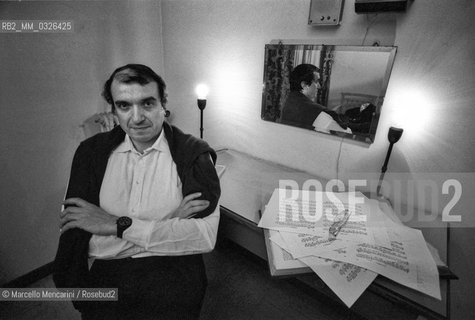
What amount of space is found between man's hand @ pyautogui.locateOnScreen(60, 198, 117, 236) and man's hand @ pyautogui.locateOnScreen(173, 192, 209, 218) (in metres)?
0.28

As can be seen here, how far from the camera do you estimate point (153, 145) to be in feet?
4.18

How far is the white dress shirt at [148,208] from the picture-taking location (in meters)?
1.09

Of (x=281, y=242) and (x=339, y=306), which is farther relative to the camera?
(x=339, y=306)

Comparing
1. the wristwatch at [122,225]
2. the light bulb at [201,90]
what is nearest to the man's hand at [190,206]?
the wristwatch at [122,225]

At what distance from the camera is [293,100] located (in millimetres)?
1755

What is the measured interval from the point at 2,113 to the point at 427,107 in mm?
2336

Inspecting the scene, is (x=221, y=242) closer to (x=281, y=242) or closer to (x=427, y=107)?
(x=281, y=242)

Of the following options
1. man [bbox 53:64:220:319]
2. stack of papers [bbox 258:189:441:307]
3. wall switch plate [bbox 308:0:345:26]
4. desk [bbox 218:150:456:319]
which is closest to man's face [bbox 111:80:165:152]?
man [bbox 53:64:220:319]

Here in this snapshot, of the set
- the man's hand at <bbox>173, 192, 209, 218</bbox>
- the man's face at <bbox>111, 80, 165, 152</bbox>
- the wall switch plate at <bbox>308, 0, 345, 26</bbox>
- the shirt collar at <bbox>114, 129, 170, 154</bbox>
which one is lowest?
the man's hand at <bbox>173, 192, 209, 218</bbox>

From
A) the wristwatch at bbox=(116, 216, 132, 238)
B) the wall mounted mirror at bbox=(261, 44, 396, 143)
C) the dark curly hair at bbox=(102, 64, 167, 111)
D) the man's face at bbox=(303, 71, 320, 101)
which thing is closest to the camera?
the wristwatch at bbox=(116, 216, 132, 238)

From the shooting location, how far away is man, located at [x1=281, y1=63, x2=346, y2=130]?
1628mm

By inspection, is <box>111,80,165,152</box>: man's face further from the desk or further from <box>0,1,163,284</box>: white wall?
<box>0,1,163,284</box>: white wall

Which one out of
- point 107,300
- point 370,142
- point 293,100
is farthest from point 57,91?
point 370,142

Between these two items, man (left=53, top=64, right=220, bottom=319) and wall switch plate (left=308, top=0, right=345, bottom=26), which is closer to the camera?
man (left=53, top=64, right=220, bottom=319)
